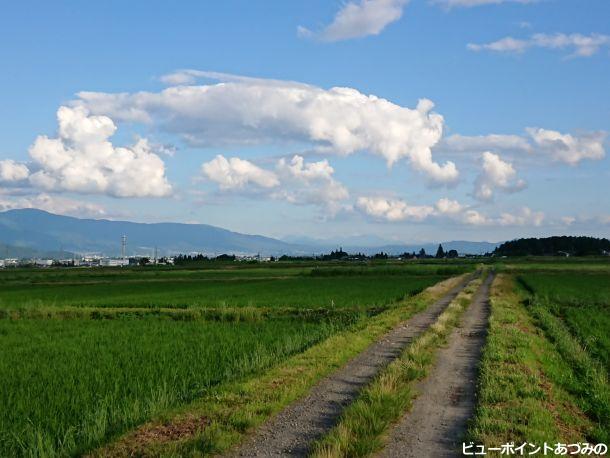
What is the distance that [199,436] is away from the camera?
26.6 ft

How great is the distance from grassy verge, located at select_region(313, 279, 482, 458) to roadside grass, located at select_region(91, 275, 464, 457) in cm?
130

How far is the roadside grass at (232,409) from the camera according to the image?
782 centimetres

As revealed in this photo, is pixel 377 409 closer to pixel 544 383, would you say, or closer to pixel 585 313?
pixel 544 383

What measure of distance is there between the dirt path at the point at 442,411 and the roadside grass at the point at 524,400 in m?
0.24

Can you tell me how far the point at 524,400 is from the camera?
393 inches

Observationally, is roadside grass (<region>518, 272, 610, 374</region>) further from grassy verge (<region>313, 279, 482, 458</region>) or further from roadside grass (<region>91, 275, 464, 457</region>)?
roadside grass (<region>91, 275, 464, 457</region>)

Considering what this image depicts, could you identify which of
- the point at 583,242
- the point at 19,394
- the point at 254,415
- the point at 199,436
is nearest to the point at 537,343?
the point at 254,415

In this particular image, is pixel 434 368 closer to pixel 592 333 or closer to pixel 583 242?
pixel 592 333

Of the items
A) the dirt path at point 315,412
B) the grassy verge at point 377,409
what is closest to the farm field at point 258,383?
the grassy verge at point 377,409

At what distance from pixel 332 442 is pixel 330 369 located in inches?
215

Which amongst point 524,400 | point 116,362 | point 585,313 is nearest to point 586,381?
point 524,400

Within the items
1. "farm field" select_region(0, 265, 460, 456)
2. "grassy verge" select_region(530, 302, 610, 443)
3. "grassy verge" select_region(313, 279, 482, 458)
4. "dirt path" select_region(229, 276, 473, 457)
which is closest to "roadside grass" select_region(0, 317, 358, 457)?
"farm field" select_region(0, 265, 460, 456)

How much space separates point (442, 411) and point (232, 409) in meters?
3.40

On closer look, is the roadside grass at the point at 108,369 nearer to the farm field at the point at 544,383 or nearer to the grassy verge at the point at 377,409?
the grassy verge at the point at 377,409
